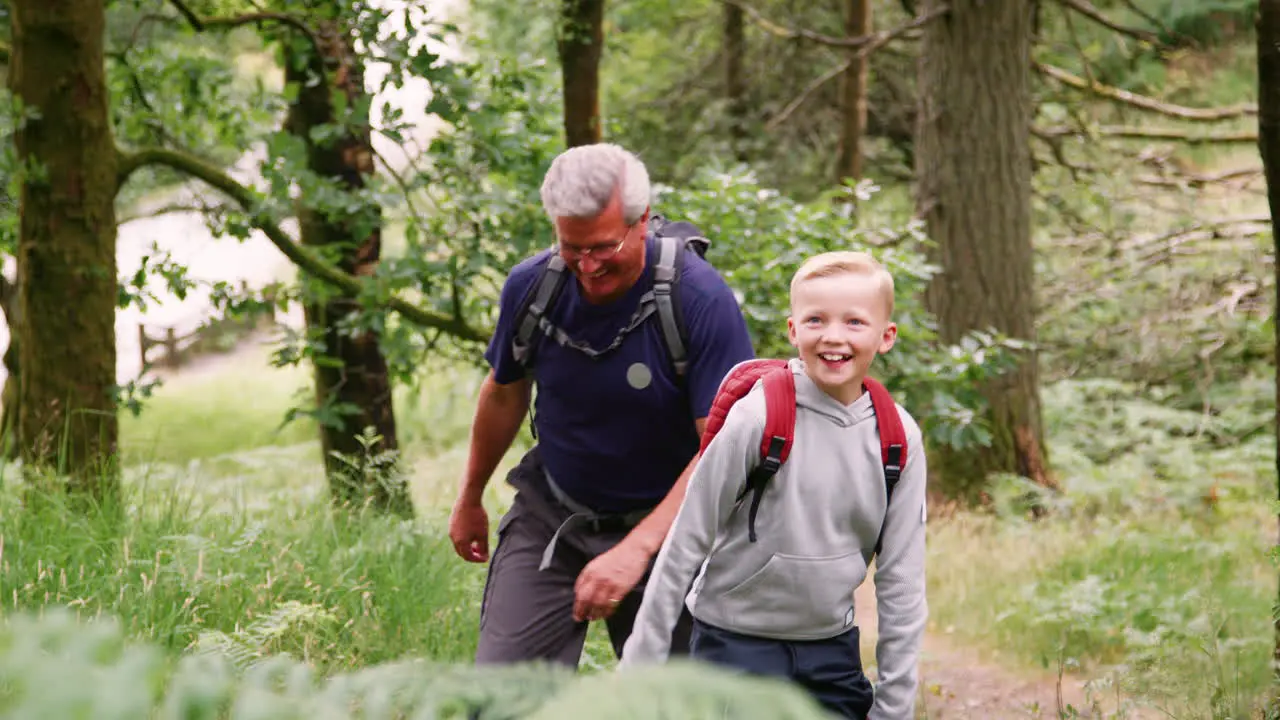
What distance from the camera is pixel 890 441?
2.79 m

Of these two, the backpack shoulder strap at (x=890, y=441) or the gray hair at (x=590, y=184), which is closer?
the backpack shoulder strap at (x=890, y=441)

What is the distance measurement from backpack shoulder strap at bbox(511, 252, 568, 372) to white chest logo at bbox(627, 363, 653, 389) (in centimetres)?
30

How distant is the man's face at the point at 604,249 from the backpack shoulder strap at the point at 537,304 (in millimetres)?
94

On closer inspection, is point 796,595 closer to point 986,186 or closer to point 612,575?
point 612,575

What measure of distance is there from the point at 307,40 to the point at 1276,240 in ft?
16.8

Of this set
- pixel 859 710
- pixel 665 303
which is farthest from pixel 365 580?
pixel 859 710

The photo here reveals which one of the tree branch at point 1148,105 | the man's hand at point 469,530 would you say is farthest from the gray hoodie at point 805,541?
the tree branch at point 1148,105

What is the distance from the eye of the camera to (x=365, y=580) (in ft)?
15.3

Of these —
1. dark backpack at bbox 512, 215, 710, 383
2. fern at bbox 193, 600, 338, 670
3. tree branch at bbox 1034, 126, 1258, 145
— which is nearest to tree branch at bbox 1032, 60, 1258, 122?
tree branch at bbox 1034, 126, 1258, 145

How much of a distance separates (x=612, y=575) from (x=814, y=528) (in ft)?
2.18

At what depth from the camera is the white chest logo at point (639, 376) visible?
3.38 m

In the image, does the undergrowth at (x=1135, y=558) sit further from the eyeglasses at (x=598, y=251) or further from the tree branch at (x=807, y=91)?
the tree branch at (x=807, y=91)

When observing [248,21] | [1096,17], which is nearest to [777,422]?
[248,21]

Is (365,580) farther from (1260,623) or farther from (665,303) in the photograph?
(1260,623)
